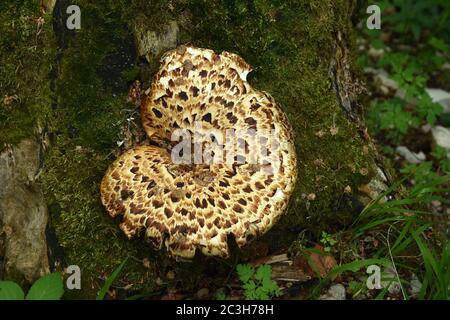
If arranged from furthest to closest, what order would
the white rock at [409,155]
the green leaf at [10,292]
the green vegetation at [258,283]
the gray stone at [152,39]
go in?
the white rock at [409,155]
the gray stone at [152,39]
the green vegetation at [258,283]
the green leaf at [10,292]

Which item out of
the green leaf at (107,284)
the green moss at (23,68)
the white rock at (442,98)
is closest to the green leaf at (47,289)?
the green leaf at (107,284)

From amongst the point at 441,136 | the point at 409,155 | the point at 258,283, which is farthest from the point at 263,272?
the point at 441,136

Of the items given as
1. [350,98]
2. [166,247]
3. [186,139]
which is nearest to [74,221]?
[166,247]

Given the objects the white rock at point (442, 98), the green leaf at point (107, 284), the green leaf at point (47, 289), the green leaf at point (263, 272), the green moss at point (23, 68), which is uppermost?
the green moss at point (23, 68)

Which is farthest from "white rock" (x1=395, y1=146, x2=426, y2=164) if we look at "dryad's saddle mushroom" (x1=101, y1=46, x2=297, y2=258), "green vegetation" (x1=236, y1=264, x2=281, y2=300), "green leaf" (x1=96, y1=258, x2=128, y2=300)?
→ "green leaf" (x1=96, y1=258, x2=128, y2=300)

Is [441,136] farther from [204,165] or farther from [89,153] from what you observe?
[89,153]

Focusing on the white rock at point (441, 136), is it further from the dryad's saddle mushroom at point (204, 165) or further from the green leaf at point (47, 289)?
the green leaf at point (47, 289)

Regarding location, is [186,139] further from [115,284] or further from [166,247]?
[115,284]
